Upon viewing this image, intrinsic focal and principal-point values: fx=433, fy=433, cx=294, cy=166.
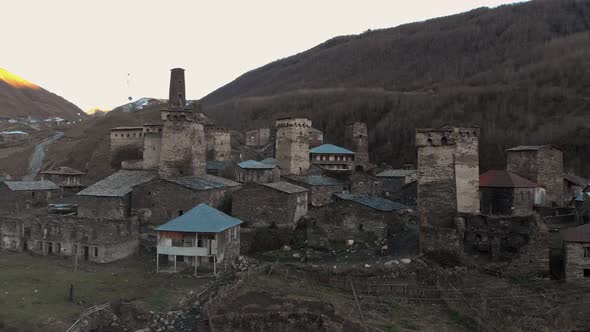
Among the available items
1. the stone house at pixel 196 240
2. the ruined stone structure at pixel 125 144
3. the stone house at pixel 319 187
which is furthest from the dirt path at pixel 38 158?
the stone house at pixel 196 240

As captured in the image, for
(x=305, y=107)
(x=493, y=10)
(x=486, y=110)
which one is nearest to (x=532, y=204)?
(x=486, y=110)

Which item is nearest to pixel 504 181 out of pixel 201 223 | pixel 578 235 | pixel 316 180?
pixel 578 235

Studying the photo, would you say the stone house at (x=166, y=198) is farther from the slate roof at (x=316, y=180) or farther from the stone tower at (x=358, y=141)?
the stone tower at (x=358, y=141)

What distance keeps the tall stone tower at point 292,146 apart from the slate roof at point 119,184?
13.5 meters

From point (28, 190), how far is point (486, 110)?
2590 inches

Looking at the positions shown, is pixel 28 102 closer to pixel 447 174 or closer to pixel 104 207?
pixel 104 207

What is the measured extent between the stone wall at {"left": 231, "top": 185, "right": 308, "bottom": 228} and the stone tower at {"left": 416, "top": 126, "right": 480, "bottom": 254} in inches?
371

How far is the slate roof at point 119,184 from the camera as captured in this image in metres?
33.7

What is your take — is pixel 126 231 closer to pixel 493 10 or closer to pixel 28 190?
pixel 28 190

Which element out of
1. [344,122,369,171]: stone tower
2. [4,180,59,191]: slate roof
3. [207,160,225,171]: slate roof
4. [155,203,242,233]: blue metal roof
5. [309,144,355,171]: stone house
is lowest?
[155,203,242,233]: blue metal roof

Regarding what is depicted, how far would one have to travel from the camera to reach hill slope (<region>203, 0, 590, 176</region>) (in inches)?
2510

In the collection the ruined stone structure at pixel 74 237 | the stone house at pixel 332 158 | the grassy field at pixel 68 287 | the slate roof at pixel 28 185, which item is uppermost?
the stone house at pixel 332 158

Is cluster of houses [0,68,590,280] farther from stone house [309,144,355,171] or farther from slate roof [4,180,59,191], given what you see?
stone house [309,144,355,171]

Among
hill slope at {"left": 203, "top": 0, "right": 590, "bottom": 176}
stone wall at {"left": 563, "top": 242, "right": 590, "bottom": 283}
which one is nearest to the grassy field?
stone wall at {"left": 563, "top": 242, "right": 590, "bottom": 283}
